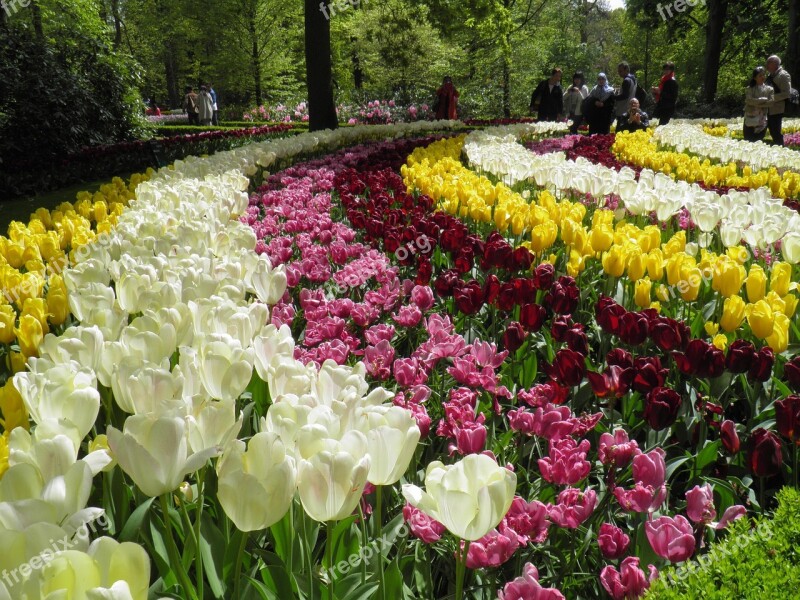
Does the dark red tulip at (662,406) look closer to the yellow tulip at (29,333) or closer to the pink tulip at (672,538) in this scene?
the pink tulip at (672,538)

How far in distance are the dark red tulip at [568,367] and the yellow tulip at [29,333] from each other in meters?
1.68

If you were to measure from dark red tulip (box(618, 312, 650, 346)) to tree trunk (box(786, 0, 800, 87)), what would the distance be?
25.9m

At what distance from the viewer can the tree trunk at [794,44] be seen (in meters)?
23.6

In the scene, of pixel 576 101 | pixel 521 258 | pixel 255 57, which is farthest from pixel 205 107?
pixel 521 258

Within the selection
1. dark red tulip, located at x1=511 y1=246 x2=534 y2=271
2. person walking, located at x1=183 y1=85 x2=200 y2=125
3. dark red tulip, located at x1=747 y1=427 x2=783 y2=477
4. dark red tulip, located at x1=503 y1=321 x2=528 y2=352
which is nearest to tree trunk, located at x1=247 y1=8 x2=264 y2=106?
person walking, located at x1=183 y1=85 x2=200 y2=125

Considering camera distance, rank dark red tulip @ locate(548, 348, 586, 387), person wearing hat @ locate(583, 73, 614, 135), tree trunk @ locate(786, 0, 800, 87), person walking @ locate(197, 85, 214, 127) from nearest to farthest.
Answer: dark red tulip @ locate(548, 348, 586, 387), person wearing hat @ locate(583, 73, 614, 135), tree trunk @ locate(786, 0, 800, 87), person walking @ locate(197, 85, 214, 127)

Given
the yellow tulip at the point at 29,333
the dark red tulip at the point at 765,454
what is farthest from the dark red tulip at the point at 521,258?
the yellow tulip at the point at 29,333

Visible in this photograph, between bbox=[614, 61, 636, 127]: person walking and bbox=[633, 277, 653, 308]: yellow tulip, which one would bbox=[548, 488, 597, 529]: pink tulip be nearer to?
bbox=[633, 277, 653, 308]: yellow tulip

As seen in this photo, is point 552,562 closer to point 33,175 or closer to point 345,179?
point 345,179

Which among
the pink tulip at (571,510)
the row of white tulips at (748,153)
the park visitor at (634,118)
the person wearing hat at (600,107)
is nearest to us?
the pink tulip at (571,510)

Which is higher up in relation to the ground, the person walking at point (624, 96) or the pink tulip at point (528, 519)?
the person walking at point (624, 96)

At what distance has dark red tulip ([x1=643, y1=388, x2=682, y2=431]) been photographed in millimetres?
1824

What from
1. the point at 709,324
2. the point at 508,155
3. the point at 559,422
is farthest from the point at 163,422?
the point at 508,155

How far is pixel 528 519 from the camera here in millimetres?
1517
